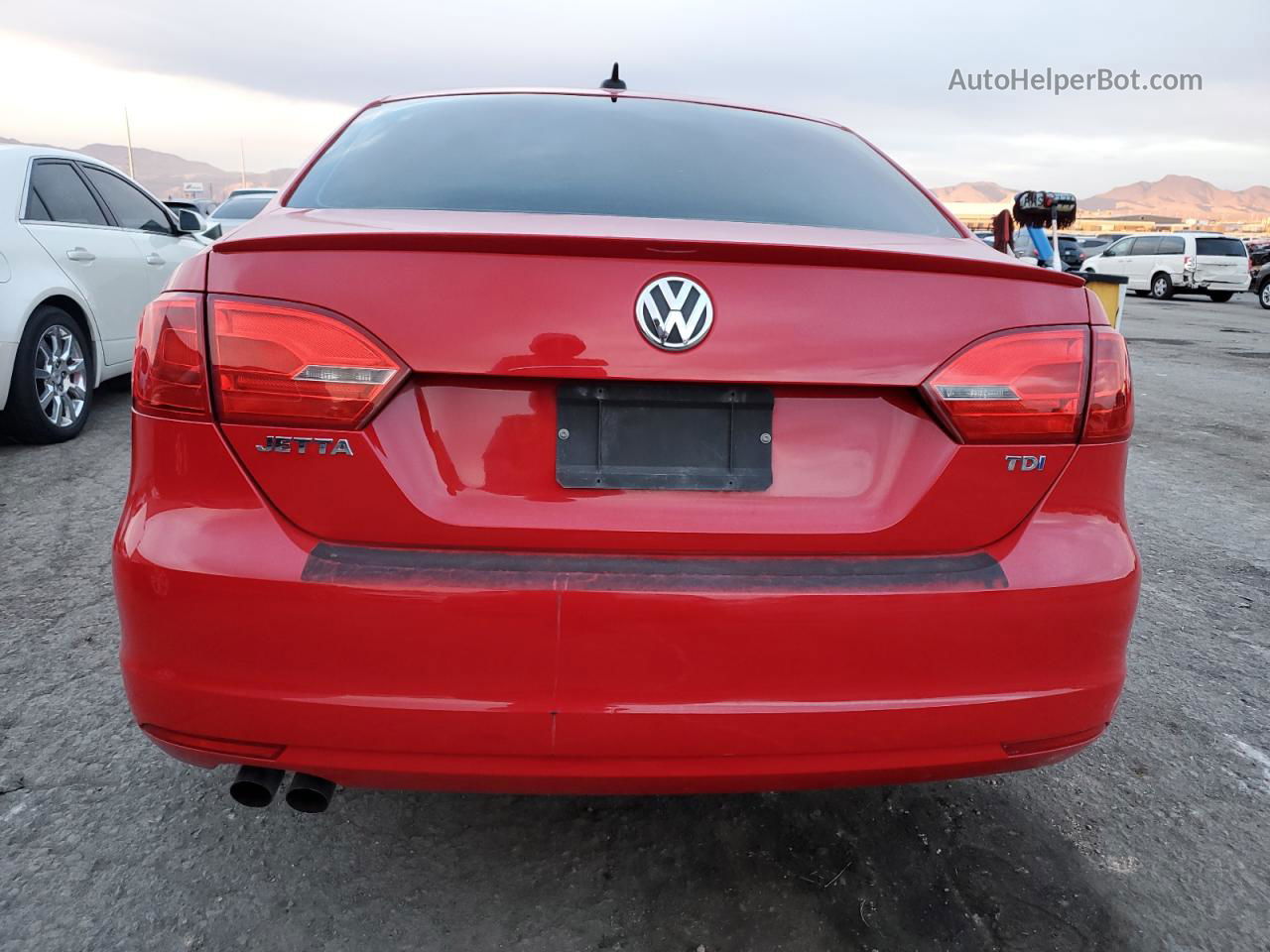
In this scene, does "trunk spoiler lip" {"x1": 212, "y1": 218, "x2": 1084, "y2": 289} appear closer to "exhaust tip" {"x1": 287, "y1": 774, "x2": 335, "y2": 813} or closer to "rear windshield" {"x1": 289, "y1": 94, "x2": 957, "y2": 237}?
"rear windshield" {"x1": 289, "y1": 94, "x2": 957, "y2": 237}

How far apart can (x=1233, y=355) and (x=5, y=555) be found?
549 inches

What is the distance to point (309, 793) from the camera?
170 cm

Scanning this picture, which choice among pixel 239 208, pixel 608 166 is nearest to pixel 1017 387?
pixel 608 166

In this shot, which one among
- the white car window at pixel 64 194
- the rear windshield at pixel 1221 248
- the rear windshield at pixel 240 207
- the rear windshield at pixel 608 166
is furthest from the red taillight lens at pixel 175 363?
the rear windshield at pixel 1221 248

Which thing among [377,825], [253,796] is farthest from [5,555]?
[253,796]

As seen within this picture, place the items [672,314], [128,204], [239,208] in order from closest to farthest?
[672,314] < [128,204] < [239,208]

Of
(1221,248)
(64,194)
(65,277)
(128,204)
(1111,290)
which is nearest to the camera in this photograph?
(65,277)

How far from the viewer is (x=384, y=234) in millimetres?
1577

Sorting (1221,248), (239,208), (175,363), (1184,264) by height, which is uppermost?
(239,208)

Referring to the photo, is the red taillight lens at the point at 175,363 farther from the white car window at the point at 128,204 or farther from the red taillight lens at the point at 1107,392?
the white car window at the point at 128,204

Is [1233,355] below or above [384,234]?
below

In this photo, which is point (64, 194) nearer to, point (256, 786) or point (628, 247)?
point (256, 786)

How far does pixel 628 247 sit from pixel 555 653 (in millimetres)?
655

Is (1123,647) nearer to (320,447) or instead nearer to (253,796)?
(320,447)
